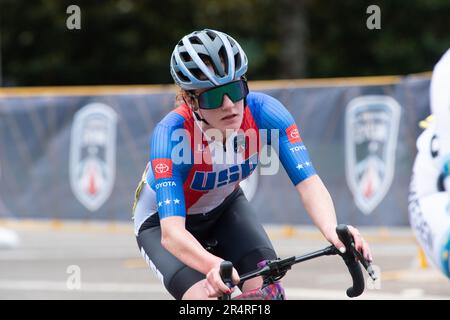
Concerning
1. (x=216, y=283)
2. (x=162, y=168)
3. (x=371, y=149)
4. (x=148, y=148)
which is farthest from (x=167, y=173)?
(x=148, y=148)

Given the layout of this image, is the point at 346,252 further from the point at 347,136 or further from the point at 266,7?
the point at 266,7

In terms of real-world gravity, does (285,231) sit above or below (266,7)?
below

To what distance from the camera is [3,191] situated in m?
17.4

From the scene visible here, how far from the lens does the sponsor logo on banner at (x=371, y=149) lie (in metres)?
14.1

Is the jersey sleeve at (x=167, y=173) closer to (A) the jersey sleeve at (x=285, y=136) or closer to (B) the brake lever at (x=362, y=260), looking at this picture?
(A) the jersey sleeve at (x=285, y=136)

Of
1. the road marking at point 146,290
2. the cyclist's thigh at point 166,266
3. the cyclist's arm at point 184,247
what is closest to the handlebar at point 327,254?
the cyclist's arm at point 184,247

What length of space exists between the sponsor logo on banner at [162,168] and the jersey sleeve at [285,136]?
0.54m

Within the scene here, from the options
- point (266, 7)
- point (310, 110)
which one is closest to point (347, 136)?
point (310, 110)

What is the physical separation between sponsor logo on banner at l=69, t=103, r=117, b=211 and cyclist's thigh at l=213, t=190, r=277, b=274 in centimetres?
1104
